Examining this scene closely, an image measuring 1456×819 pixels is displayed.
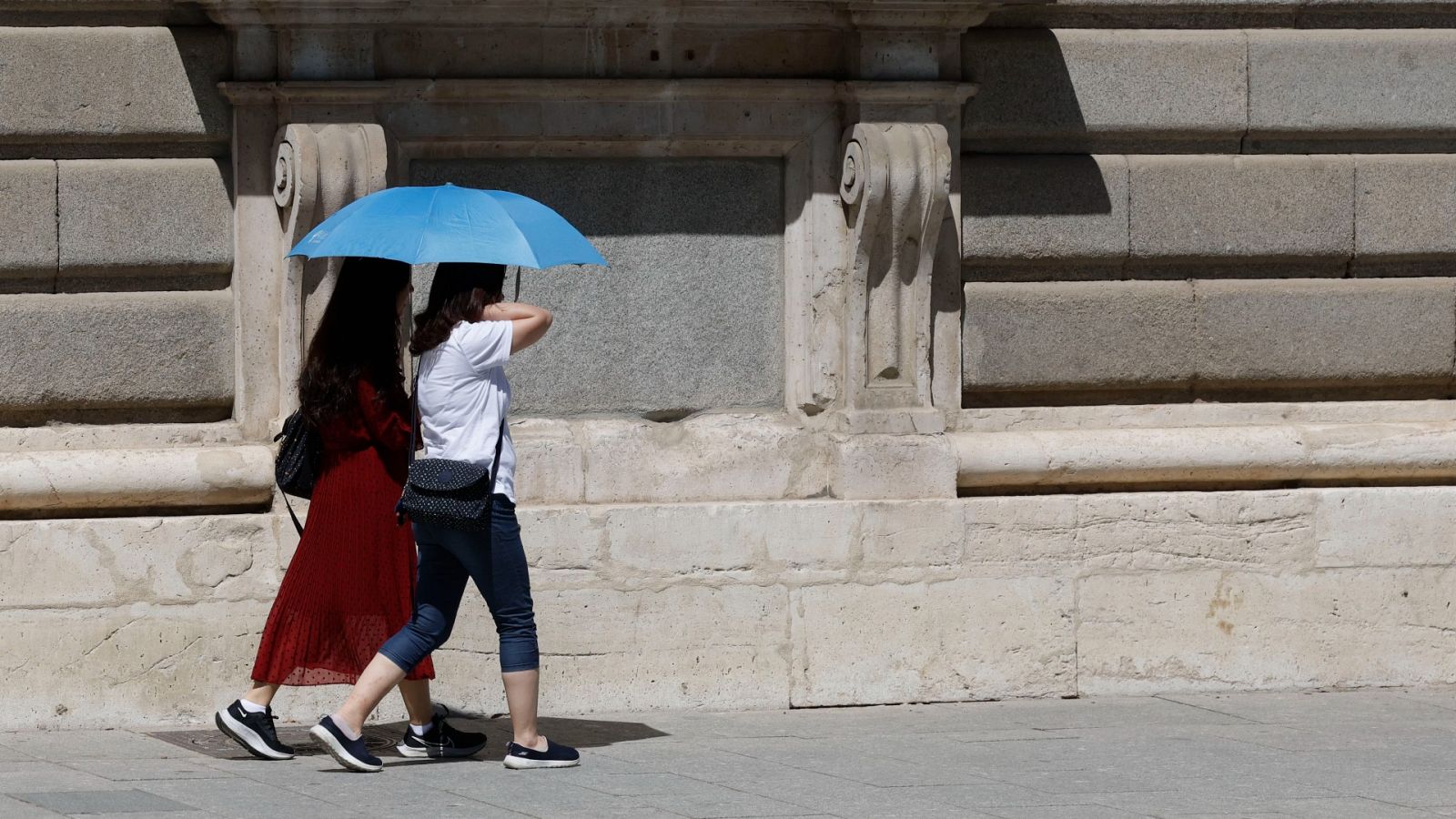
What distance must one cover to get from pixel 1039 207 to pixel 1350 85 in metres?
1.29

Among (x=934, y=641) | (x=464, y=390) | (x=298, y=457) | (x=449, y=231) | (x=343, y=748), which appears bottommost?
(x=343, y=748)

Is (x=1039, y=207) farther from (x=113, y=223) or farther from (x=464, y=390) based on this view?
(x=113, y=223)

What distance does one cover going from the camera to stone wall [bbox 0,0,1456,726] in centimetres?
759

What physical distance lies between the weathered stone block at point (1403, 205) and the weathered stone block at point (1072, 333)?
0.77 metres

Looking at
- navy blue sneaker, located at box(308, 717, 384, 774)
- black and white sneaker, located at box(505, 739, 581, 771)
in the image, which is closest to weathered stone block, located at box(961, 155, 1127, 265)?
black and white sneaker, located at box(505, 739, 581, 771)

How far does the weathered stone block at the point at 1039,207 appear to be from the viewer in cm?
829

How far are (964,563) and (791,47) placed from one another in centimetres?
193

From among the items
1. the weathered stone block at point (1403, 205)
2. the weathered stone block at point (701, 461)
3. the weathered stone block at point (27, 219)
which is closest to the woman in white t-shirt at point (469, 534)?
the weathered stone block at point (701, 461)

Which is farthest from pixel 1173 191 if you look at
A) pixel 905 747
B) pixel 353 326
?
pixel 353 326

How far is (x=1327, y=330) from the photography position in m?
8.55

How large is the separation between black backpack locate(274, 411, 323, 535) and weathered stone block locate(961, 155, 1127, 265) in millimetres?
2648

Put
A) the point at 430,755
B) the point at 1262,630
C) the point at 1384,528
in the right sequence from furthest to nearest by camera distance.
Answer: the point at 1384,528 < the point at 1262,630 < the point at 430,755

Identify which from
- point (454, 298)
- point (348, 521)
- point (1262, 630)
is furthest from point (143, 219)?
point (1262, 630)

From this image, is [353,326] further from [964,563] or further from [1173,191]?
[1173,191]
